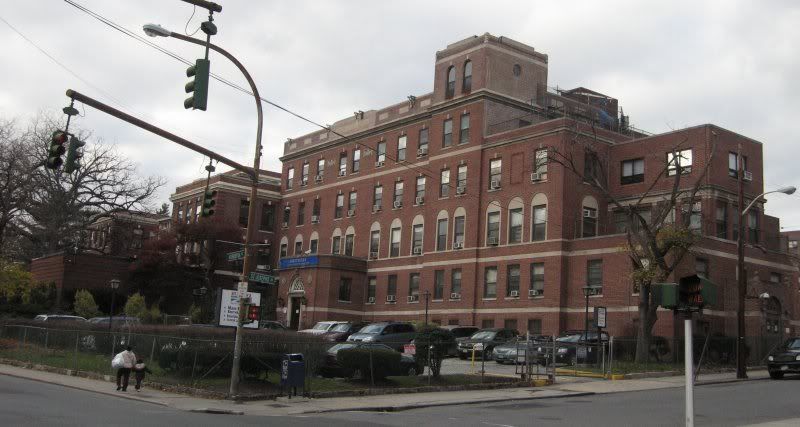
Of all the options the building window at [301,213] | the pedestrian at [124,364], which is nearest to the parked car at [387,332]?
the pedestrian at [124,364]

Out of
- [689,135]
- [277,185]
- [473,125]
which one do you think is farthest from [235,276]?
[689,135]

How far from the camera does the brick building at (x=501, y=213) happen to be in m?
46.6

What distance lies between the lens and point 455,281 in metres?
54.1

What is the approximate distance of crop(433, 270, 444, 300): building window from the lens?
180ft

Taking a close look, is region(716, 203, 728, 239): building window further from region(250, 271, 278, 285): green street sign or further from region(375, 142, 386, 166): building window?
region(250, 271, 278, 285): green street sign

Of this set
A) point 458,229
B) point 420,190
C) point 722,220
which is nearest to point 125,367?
point 458,229

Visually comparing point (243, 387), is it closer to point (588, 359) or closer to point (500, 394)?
point (500, 394)

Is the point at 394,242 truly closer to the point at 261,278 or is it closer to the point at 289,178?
the point at 289,178

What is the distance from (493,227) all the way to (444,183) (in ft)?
19.8

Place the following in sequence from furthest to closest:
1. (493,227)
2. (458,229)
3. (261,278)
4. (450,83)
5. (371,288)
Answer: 1. (371,288)
2. (450,83)
3. (458,229)
4. (493,227)
5. (261,278)

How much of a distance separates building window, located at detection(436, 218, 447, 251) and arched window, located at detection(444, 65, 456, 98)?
9.26 m

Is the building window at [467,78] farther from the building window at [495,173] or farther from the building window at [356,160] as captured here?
the building window at [356,160]

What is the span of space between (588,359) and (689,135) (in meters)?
18.9

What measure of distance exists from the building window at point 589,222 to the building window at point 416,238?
1335 centimetres
